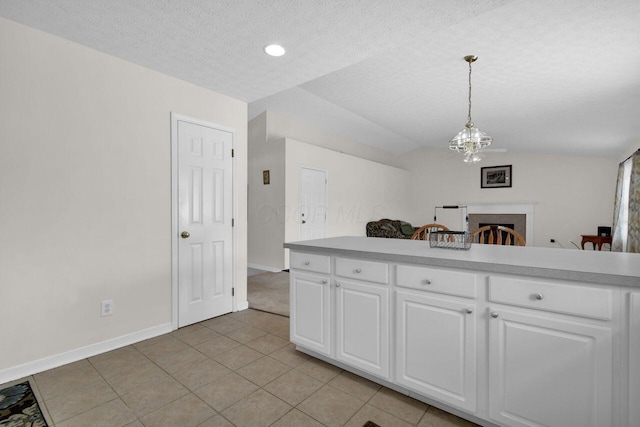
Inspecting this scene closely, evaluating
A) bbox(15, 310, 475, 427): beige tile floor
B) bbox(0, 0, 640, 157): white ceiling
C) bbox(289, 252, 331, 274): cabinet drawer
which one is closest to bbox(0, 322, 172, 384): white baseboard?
bbox(15, 310, 475, 427): beige tile floor

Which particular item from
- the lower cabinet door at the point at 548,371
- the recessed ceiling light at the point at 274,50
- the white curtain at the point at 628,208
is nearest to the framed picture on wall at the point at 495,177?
the white curtain at the point at 628,208

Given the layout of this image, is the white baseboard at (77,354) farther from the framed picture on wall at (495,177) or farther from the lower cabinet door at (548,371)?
the framed picture on wall at (495,177)

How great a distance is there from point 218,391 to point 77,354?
1217 mm

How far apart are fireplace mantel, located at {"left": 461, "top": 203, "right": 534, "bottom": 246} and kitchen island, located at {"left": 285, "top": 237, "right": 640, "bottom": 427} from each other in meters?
6.42

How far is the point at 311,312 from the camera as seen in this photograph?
212 cm

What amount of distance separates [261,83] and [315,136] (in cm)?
356

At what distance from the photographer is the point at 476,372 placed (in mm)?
1451

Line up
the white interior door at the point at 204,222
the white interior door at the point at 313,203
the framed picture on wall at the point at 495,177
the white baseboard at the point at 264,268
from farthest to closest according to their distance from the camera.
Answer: the framed picture on wall at the point at 495,177 < the white interior door at the point at 313,203 < the white baseboard at the point at 264,268 < the white interior door at the point at 204,222

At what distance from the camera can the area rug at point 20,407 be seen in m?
1.58

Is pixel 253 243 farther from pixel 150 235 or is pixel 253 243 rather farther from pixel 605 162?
pixel 605 162

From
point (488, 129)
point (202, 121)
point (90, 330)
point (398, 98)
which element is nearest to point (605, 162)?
point (488, 129)

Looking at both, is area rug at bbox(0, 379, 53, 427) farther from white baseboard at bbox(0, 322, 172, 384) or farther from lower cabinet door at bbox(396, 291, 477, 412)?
lower cabinet door at bbox(396, 291, 477, 412)

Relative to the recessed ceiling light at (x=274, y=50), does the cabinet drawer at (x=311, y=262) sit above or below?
below

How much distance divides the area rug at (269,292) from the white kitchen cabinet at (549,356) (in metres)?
2.20
